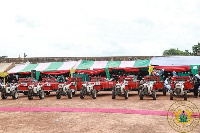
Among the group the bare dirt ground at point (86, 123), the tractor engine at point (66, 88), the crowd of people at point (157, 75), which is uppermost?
the crowd of people at point (157, 75)

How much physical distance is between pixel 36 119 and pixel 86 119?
2.06 meters

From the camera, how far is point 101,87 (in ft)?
50.3

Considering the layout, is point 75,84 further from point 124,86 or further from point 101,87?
point 124,86

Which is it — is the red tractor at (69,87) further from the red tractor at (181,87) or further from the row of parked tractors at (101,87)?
the red tractor at (181,87)

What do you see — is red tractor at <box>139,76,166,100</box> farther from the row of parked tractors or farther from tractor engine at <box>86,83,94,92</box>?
tractor engine at <box>86,83,94,92</box>

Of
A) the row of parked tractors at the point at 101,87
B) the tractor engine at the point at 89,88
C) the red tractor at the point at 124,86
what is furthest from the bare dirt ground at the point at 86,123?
the tractor engine at the point at 89,88

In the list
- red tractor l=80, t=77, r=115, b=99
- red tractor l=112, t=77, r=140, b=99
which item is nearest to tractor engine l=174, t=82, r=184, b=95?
red tractor l=112, t=77, r=140, b=99

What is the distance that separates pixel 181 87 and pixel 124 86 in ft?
11.7

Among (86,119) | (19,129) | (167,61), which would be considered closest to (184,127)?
(86,119)

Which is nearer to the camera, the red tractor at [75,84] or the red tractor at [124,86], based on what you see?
the red tractor at [124,86]

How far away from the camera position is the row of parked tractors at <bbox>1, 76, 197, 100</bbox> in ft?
43.6

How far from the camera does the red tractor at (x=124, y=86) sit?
13.9 metres

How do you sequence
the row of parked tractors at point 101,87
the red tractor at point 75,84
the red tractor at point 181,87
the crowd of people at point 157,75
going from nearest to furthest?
the red tractor at point 181,87 → the row of parked tractors at point 101,87 → the crowd of people at point 157,75 → the red tractor at point 75,84

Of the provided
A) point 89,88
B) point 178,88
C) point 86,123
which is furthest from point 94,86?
point 86,123
